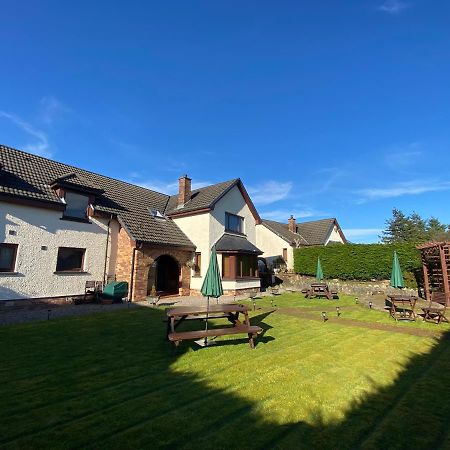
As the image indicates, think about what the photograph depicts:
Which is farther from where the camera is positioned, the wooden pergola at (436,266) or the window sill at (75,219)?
the wooden pergola at (436,266)

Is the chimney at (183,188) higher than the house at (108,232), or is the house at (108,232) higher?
the chimney at (183,188)

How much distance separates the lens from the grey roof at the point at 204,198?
75.2 ft

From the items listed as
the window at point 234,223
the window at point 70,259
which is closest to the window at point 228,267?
the window at point 234,223

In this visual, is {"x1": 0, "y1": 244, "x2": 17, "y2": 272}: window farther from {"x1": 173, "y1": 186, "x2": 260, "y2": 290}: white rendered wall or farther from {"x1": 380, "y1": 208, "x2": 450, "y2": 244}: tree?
{"x1": 380, "y1": 208, "x2": 450, "y2": 244}: tree

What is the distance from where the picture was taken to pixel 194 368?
252 inches

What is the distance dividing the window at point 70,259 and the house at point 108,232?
0.18 feet

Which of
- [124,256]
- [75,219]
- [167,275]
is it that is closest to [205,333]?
[124,256]

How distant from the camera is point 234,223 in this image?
2567 centimetres

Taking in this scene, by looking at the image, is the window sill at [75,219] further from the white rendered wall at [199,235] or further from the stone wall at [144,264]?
the white rendered wall at [199,235]

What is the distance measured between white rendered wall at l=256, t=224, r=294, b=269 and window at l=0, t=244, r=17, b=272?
27.2 meters

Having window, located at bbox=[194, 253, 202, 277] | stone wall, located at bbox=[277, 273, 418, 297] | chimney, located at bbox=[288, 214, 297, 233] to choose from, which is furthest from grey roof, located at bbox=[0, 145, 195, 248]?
chimney, located at bbox=[288, 214, 297, 233]

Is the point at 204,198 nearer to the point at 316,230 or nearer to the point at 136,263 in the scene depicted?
the point at 136,263

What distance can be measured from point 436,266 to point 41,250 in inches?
1002

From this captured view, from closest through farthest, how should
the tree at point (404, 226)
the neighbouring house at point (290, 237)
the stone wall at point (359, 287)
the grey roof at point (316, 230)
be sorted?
the stone wall at point (359, 287), the neighbouring house at point (290, 237), the grey roof at point (316, 230), the tree at point (404, 226)
